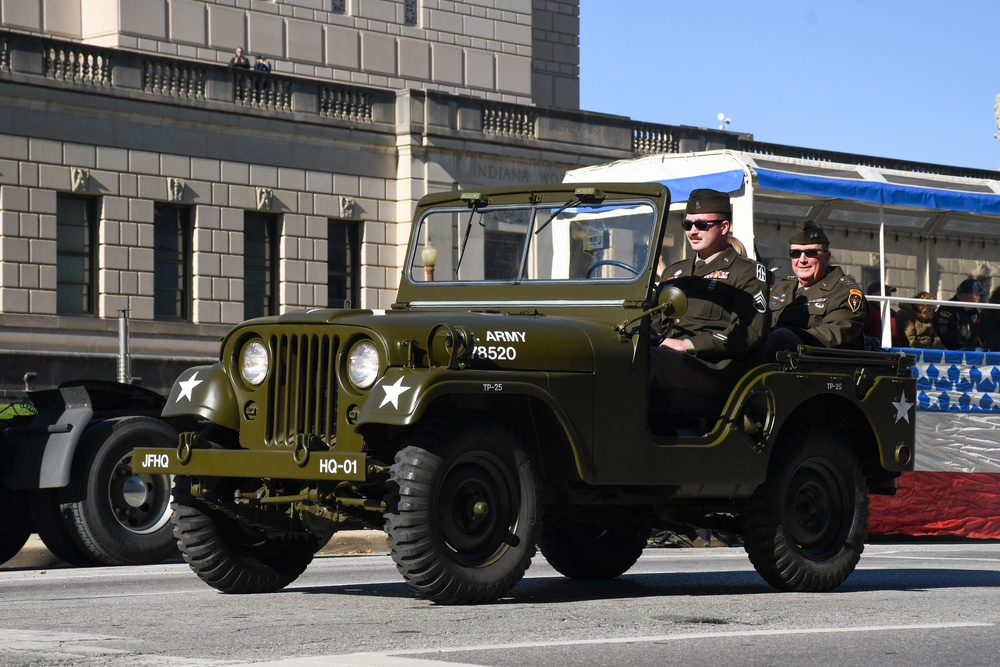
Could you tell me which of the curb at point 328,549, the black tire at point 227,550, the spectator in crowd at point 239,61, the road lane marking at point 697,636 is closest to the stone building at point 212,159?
the spectator in crowd at point 239,61

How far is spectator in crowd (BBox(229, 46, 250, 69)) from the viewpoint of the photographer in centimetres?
4081

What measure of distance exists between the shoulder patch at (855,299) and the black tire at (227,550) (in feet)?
12.9

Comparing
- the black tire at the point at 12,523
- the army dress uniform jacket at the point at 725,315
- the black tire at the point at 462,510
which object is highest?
the army dress uniform jacket at the point at 725,315

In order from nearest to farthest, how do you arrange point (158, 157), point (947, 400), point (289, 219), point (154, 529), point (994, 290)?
point (154, 529)
point (947, 400)
point (994, 290)
point (158, 157)
point (289, 219)

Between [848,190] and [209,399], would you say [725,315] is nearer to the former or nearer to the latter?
[209,399]

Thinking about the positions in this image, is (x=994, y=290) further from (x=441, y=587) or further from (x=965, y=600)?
(x=441, y=587)

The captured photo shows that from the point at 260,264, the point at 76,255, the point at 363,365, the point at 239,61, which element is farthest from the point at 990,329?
the point at 239,61

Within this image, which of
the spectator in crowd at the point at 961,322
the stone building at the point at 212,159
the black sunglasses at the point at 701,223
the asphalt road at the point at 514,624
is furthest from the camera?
the stone building at the point at 212,159

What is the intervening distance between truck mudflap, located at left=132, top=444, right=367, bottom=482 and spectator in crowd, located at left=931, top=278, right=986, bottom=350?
1256 centimetres

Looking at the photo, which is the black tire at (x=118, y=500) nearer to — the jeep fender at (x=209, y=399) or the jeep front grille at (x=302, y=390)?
the jeep fender at (x=209, y=399)

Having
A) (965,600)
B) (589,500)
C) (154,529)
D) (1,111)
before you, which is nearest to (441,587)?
(589,500)

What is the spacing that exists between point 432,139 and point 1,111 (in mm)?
10313

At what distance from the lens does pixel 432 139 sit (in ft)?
140

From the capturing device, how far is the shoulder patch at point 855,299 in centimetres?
1245
